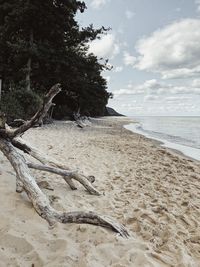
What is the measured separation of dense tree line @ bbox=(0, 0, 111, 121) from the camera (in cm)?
1986

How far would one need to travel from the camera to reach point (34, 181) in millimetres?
4254

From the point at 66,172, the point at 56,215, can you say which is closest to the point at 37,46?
the point at 66,172

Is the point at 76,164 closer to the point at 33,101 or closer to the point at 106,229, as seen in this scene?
the point at 106,229

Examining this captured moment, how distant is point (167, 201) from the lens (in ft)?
17.6

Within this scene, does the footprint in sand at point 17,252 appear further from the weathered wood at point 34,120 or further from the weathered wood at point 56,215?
the weathered wood at point 34,120

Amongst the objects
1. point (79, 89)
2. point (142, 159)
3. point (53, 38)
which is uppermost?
point (53, 38)

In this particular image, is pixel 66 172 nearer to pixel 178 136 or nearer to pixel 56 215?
pixel 56 215

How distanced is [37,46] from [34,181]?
18.1m


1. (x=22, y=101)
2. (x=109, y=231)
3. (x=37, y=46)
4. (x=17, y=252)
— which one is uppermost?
(x=37, y=46)

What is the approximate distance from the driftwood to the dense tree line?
43.9ft

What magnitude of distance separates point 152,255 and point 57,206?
1740 mm

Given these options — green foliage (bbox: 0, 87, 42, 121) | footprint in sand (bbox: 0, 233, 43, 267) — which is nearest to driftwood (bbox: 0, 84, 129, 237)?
footprint in sand (bbox: 0, 233, 43, 267)

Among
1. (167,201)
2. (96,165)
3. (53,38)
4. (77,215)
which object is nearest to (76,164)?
(96,165)

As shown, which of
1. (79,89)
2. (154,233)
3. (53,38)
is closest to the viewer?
(154,233)
